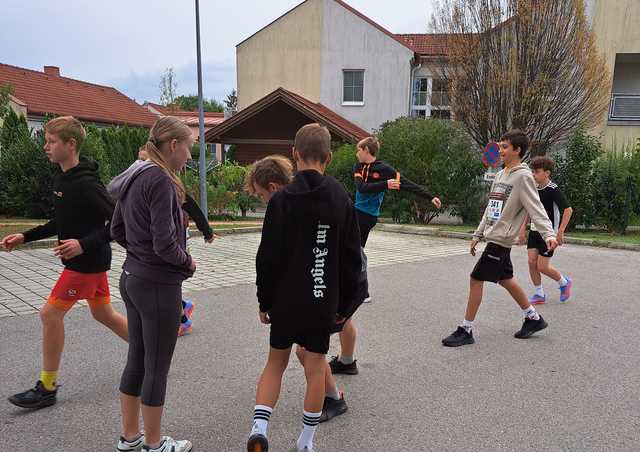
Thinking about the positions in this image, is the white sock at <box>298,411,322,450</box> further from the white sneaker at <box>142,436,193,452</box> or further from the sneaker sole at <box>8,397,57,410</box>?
the sneaker sole at <box>8,397,57,410</box>

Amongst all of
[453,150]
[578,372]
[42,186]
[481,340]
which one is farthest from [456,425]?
[42,186]

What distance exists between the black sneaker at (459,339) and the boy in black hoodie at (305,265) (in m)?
2.33

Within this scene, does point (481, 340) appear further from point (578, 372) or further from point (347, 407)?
point (347, 407)

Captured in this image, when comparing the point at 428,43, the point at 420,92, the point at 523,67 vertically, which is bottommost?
the point at 523,67

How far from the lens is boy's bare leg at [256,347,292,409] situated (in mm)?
2689

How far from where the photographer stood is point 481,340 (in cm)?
487

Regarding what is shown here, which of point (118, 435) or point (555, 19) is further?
point (555, 19)

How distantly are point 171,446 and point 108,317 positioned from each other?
1208mm

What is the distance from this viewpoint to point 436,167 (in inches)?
584

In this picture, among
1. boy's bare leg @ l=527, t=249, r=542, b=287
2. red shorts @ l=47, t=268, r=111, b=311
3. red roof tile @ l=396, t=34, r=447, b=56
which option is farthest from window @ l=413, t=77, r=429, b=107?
red shorts @ l=47, t=268, r=111, b=311

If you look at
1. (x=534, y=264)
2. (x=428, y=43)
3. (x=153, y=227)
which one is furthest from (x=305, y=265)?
(x=428, y=43)

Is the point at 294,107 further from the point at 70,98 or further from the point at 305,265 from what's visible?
the point at 70,98

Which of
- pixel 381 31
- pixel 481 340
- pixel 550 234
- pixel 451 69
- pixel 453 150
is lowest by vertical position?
pixel 481 340

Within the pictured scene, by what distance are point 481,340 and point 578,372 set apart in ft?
3.14
